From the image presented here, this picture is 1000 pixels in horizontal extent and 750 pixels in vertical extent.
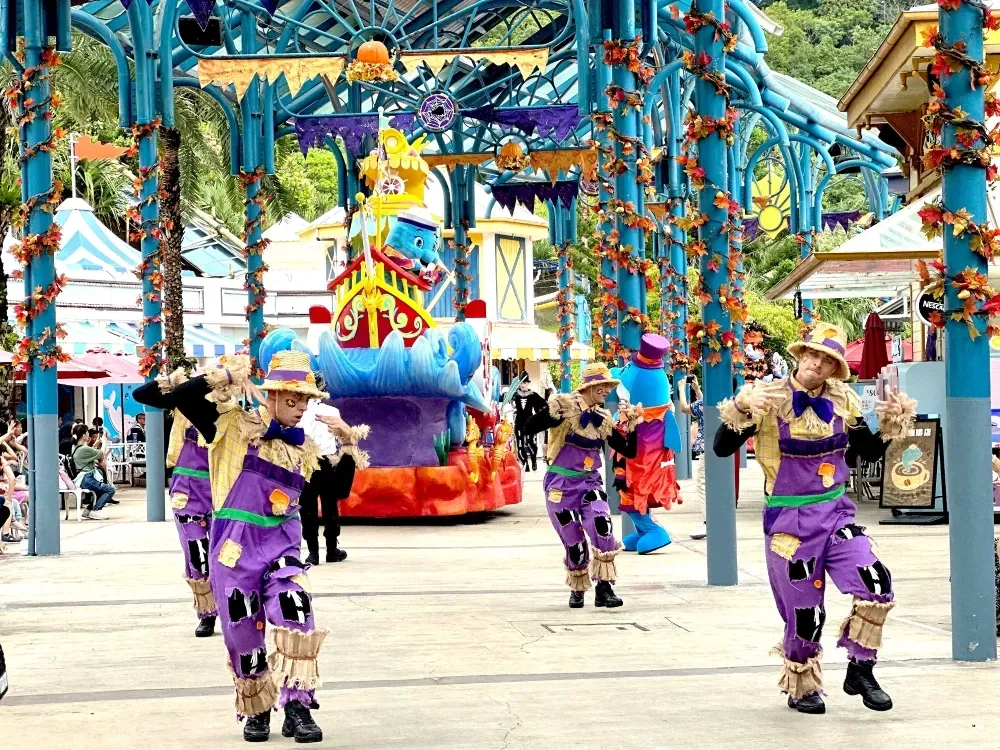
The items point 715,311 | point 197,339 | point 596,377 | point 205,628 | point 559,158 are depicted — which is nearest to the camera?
point 205,628

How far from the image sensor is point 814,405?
290 inches

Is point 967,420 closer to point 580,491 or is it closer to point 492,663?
point 492,663

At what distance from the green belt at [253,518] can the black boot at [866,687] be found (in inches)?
105

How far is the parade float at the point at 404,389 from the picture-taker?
18.2 meters

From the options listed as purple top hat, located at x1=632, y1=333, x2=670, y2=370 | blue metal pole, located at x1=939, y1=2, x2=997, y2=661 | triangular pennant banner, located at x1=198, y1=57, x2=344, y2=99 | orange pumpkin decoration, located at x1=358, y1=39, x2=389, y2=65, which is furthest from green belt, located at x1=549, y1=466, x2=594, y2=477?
orange pumpkin decoration, located at x1=358, y1=39, x2=389, y2=65

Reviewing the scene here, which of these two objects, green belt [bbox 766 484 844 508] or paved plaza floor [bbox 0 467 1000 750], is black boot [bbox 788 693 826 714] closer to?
paved plaza floor [bbox 0 467 1000 750]

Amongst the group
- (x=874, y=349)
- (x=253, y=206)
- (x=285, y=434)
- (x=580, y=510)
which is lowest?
(x=580, y=510)

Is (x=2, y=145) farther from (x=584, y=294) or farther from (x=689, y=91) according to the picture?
(x=584, y=294)

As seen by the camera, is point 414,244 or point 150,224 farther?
point 414,244

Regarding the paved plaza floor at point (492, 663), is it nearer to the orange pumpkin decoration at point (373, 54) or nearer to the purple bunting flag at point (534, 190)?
the orange pumpkin decoration at point (373, 54)

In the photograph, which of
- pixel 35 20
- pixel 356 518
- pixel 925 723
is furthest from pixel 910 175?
pixel 925 723

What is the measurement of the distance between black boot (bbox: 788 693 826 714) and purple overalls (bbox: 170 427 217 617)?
4.30 metres

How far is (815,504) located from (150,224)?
13.9m

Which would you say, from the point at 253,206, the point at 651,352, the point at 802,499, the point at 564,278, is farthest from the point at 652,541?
the point at 564,278
